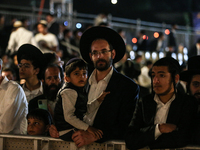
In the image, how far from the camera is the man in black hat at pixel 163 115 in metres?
3.67

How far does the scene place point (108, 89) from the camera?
167 inches

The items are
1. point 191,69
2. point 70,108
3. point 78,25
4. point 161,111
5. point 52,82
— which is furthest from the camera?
point 78,25

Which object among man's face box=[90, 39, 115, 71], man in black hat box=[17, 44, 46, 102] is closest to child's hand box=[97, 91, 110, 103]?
man's face box=[90, 39, 115, 71]

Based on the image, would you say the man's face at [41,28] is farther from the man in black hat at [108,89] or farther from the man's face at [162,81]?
the man's face at [162,81]

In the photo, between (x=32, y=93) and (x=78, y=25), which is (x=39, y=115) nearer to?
(x=32, y=93)

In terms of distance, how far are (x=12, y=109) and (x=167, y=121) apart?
6.40ft

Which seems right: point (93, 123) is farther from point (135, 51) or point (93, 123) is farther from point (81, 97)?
point (135, 51)

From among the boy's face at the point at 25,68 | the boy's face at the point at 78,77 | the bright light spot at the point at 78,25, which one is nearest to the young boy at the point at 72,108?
the boy's face at the point at 78,77

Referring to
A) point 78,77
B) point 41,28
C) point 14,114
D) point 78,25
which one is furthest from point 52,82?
point 78,25

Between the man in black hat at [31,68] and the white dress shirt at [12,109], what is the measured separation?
36.0 inches

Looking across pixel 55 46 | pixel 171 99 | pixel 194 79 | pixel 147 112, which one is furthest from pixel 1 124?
pixel 55 46

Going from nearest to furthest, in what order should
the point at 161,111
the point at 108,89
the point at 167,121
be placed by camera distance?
the point at 167,121
the point at 161,111
the point at 108,89

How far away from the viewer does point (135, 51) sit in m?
14.1

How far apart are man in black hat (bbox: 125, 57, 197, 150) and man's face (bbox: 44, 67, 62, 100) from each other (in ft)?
5.61
